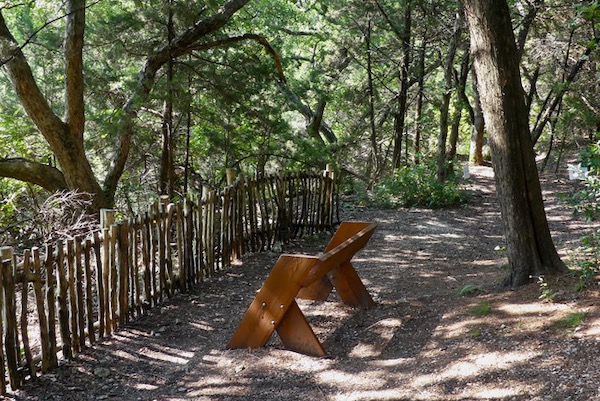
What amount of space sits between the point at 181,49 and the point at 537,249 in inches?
309

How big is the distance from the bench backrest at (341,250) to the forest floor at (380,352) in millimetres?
665

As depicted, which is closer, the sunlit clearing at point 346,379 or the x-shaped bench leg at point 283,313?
the sunlit clearing at point 346,379

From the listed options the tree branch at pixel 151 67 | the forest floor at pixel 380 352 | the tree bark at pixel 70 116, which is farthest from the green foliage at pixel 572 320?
the tree bark at pixel 70 116

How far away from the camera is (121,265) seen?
6.04 meters

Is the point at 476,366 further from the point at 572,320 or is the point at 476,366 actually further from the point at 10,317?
the point at 10,317

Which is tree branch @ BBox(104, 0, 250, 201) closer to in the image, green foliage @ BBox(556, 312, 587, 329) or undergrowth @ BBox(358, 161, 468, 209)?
undergrowth @ BBox(358, 161, 468, 209)

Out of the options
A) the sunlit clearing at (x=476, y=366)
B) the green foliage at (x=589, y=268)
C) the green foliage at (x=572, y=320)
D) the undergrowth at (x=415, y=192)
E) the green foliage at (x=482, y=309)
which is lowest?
the sunlit clearing at (x=476, y=366)

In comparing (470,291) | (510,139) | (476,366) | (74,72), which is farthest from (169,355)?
(74,72)

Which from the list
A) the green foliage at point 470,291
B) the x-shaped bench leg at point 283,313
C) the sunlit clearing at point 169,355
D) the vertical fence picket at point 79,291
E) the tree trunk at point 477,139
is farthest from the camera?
the tree trunk at point 477,139

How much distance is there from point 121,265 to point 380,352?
283 cm

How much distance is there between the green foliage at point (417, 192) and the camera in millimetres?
13508

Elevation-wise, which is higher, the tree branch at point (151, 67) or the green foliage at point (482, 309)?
the tree branch at point (151, 67)

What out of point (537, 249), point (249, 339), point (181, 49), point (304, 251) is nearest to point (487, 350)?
point (537, 249)

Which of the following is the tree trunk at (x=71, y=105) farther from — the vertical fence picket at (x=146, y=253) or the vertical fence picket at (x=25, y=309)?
the vertical fence picket at (x=25, y=309)
